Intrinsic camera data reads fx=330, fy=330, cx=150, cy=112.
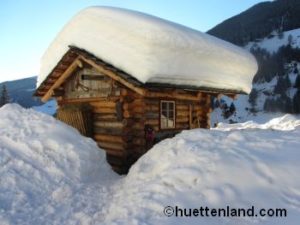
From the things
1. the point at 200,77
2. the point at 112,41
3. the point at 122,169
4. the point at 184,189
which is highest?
the point at 112,41

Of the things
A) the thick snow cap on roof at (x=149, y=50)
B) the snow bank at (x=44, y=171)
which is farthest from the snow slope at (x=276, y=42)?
the snow bank at (x=44, y=171)

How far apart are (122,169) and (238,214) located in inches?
238

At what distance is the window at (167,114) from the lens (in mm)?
11742

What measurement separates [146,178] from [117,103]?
4122mm

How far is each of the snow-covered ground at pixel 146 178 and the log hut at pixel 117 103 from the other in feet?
5.99

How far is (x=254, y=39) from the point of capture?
123312mm

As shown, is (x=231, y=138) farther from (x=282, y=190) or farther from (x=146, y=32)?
(x=146, y=32)

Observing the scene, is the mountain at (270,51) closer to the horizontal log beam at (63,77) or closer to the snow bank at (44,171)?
the horizontal log beam at (63,77)

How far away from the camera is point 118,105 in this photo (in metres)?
10.9

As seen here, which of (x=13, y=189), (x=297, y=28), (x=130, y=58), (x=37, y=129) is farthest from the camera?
(x=297, y=28)

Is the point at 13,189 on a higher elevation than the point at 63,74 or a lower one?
lower

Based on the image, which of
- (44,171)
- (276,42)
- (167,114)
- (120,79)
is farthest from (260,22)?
(44,171)

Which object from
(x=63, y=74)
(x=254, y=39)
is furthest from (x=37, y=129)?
(x=254, y=39)

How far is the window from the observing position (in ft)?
38.5
